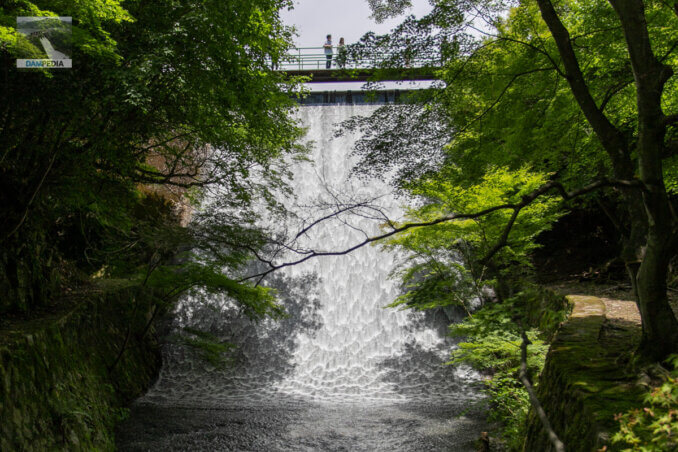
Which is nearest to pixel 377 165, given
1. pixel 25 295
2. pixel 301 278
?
pixel 25 295

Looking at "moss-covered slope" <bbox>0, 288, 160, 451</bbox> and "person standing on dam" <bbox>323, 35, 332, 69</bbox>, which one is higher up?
"person standing on dam" <bbox>323, 35, 332, 69</bbox>

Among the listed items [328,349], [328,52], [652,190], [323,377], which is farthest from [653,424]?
[328,52]

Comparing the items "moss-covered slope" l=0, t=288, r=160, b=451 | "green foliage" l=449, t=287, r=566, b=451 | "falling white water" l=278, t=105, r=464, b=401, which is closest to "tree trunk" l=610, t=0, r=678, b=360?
"green foliage" l=449, t=287, r=566, b=451

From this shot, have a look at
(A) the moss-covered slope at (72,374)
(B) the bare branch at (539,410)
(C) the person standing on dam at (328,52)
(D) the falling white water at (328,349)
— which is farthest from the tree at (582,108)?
(C) the person standing on dam at (328,52)

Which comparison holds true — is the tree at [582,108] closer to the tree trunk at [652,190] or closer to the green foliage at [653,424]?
the tree trunk at [652,190]

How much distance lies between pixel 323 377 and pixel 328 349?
0.86 metres

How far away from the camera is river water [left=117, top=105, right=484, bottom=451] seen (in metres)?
6.87

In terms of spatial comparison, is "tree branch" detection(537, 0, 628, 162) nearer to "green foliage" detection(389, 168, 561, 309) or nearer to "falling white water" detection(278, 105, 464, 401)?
"green foliage" detection(389, 168, 561, 309)

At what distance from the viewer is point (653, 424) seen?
2.21 meters

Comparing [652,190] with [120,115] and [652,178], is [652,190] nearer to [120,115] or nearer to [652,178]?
[652,178]

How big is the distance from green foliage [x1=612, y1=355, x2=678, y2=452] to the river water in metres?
3.81

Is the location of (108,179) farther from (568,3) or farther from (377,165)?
(568,3)

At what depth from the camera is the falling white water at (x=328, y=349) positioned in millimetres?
9102

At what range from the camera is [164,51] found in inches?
203
